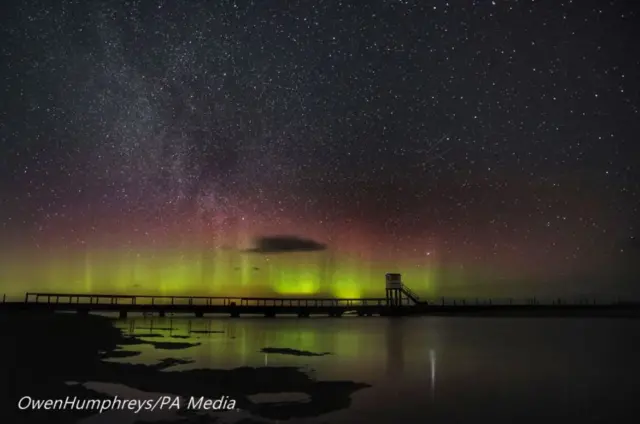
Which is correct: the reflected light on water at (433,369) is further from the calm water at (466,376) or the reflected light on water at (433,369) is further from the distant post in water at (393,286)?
the distant post in water at (393,286)

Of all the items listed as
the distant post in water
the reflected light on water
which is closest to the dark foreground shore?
the reflected light on water

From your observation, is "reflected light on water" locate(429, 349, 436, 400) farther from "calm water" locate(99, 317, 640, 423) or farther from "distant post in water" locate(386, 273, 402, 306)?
"distant post in water" locate(386, 273, 402, 306)

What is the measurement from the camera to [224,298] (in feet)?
315

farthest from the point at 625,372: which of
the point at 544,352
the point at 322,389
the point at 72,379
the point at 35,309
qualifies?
the point at 35,309

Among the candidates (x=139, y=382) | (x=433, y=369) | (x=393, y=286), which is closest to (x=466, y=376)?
(x=433, y=369)

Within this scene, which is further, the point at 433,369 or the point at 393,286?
the point at 393,286

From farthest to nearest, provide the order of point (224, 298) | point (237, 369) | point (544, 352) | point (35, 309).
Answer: point (224, 298) < point (35, 309) < point (544, 352) < point (237, 369)

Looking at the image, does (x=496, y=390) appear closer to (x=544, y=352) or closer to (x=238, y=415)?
(x=238, y=415)

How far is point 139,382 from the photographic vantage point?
58.1 feet

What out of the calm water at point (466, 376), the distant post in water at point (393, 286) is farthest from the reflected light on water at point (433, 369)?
the distant post in water at point (393, 286)

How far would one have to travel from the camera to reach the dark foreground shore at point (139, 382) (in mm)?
13648

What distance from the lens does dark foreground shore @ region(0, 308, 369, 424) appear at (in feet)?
44.8

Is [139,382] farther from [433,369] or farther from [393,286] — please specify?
[393,286]

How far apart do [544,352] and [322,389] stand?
2427cm
